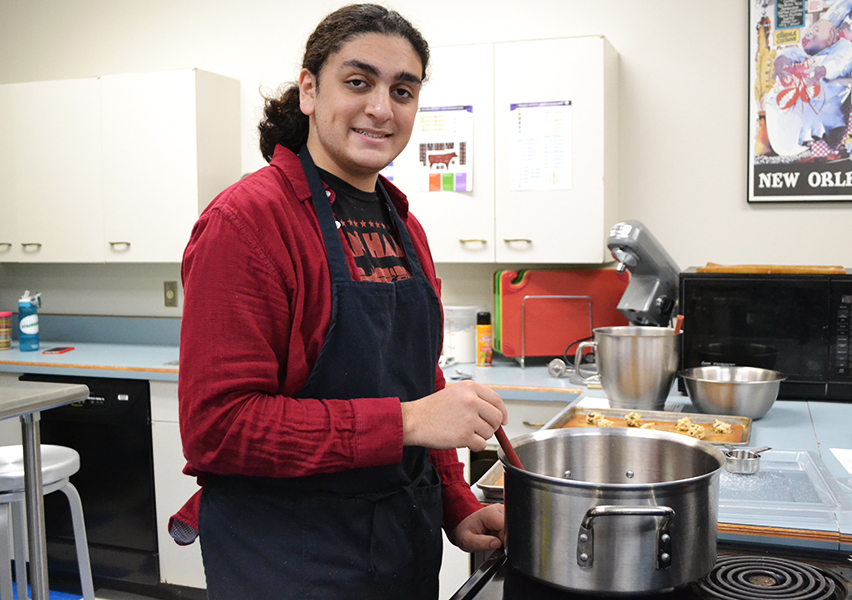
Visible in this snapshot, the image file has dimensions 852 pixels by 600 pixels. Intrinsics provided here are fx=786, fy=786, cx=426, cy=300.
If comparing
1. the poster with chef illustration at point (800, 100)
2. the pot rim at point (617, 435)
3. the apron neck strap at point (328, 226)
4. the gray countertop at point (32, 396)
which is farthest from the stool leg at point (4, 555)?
the poster with chef illustration at point (800, 100)

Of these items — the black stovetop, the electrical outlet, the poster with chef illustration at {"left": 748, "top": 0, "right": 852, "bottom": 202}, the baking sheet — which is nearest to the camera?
the black stovetop

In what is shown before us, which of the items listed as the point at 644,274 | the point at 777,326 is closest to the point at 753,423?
the point at 777,326

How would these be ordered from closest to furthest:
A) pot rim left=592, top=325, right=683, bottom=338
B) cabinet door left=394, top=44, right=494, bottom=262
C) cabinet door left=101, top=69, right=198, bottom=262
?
pot rim left=592, top=325, right=683, bottom=338, cabinet door left=394, top=44, right=494, bottom=262, cabinet door left=101, top=69, right=198, bottom=262

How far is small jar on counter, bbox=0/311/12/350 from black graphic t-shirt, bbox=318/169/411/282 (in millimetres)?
2740

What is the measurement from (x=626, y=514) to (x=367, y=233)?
0.63m

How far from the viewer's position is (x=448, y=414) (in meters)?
0.99

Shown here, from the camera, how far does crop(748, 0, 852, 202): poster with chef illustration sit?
104 inches

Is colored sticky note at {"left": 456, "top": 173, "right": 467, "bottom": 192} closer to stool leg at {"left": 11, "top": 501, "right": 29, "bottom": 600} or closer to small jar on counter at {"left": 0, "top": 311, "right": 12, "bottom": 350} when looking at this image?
stool leg at {"left": 11, "top": 501, "right": 29, "bottom": 600}

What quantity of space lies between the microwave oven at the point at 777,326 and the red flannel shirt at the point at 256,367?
1385 mm

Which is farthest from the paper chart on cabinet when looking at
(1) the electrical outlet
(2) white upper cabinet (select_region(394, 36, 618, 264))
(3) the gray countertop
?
(1) the electrical outlet

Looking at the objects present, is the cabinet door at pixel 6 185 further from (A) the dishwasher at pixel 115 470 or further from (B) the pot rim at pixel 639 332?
(B) the pot rim at pixel 639 332

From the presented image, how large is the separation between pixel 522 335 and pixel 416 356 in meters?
1.67

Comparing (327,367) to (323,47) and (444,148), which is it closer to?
(323,47)

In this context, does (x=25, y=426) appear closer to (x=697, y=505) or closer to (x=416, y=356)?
(x=416, y=356)
